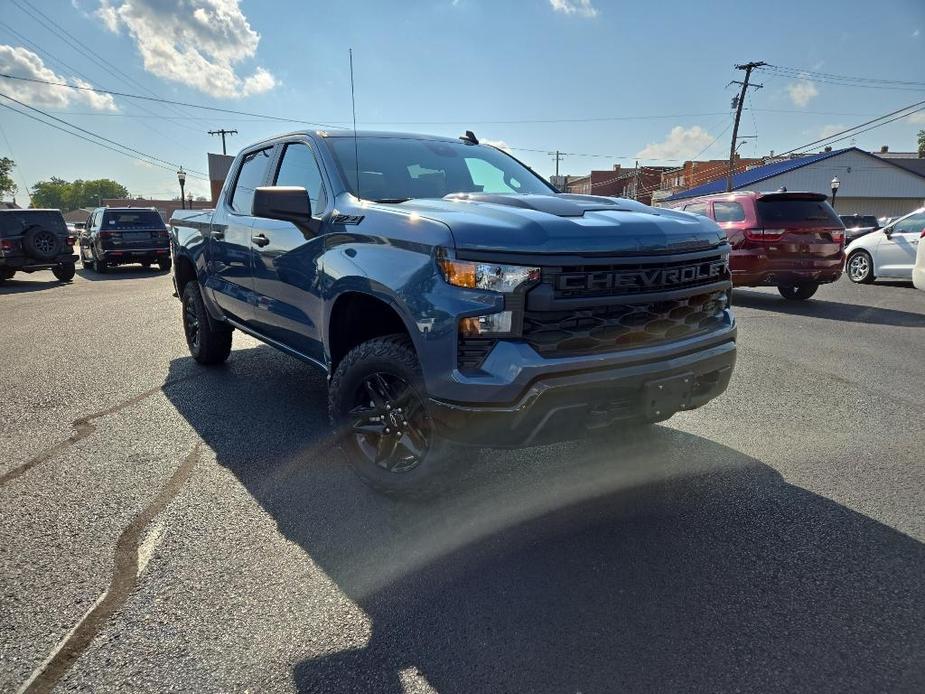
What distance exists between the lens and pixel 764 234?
8.84 metres

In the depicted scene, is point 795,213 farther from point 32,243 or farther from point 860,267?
point 32,243

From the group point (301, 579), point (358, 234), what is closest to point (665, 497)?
point (301, 579)

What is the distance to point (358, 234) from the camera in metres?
3.03

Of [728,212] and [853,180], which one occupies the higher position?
[853,180]

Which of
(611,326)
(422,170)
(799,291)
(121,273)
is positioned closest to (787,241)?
(799,291)

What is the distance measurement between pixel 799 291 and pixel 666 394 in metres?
8.75

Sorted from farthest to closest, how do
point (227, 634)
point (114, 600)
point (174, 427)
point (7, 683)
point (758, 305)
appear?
point (758, 305), point (174, 427), point (114, 600), point (227, 634), point (7, 683)

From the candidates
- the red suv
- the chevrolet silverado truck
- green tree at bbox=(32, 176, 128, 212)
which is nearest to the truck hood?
the chevrolet silverado truck

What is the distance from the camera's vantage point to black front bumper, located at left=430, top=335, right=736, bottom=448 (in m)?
2.41

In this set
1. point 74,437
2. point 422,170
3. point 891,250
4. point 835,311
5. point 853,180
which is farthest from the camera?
point 853,180

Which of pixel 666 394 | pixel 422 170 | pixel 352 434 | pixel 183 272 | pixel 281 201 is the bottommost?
pixel 352 434

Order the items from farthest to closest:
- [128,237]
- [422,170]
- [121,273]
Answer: [121,273] < [128,237] < [422,170]

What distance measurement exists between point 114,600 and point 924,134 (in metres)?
106

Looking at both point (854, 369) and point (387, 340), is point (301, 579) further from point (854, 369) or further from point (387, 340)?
point (854, 369)
